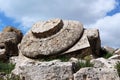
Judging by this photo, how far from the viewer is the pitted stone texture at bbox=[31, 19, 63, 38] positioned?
15.9 metres

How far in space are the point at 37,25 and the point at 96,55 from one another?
2722mm

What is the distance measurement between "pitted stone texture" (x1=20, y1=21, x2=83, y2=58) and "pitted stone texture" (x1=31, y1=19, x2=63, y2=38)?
6.6 inches

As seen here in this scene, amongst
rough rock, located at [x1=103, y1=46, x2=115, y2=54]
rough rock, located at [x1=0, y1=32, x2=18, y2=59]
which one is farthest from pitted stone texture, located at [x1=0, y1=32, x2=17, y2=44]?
rough rock, located at [x1=103, y1=46, x2=115, y2=54]

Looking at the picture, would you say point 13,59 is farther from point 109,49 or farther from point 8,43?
point 109,49

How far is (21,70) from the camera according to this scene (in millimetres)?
10656

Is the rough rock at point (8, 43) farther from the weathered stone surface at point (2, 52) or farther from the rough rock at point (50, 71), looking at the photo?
the rough rock at point (50, 71)

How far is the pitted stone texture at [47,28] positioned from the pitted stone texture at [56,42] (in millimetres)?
169

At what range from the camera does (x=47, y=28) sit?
16.1 metres

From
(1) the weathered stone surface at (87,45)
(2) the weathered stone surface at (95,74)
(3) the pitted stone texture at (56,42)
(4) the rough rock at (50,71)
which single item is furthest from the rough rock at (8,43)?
(2) the weathered stone surface at (95,74)

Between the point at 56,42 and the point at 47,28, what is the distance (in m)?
0.84

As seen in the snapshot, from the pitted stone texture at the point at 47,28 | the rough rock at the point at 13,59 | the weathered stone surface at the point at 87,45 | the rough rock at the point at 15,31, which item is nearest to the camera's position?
the weathered stone surface at the point at 87,45

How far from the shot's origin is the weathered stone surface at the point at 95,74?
942 centimetres

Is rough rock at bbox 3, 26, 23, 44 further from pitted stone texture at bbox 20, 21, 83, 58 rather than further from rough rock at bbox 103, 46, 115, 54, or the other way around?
rough rock at bbox 103, 46, 115, 54

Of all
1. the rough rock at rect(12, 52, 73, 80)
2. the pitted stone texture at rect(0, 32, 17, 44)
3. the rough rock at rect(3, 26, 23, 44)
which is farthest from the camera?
the rough rock at rect(3, 26, 23, 44)
